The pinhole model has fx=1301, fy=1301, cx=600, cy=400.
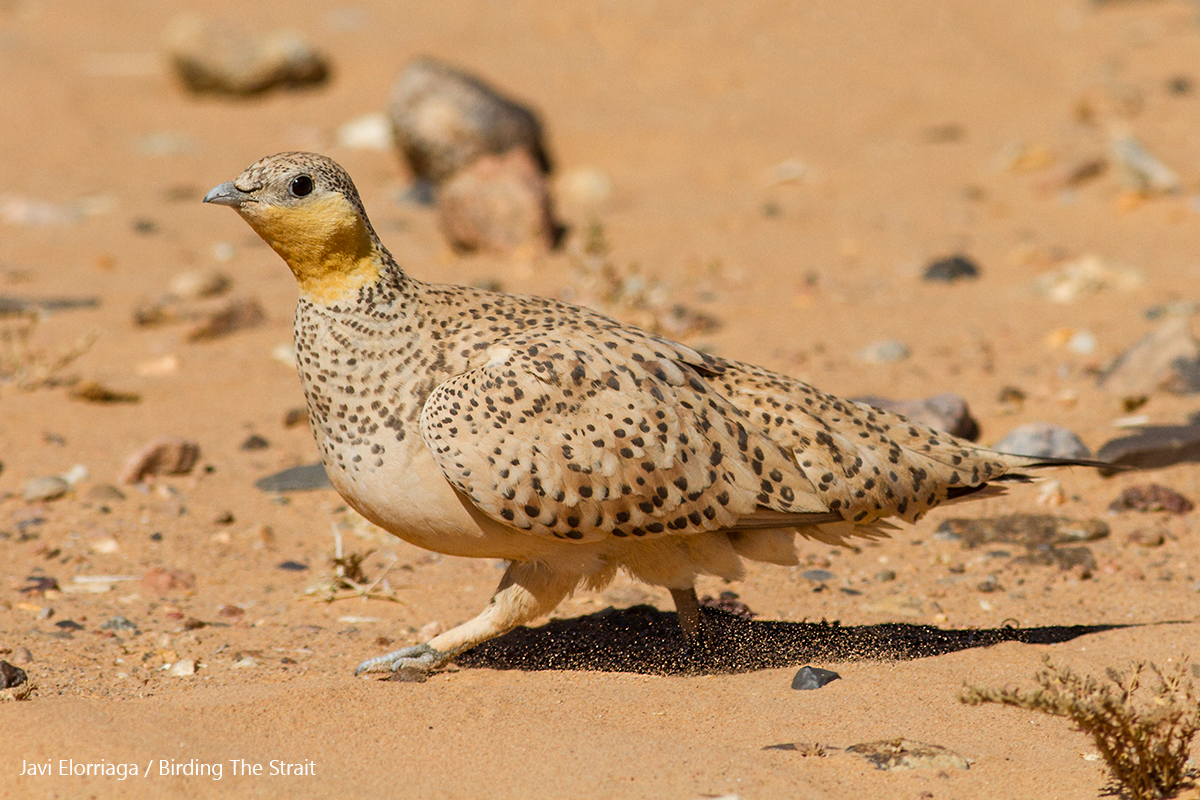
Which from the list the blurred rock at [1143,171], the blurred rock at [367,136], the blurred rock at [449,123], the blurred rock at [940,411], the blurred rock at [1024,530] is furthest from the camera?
the blurred rock at [367,136]

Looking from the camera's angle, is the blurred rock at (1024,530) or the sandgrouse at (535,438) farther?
the blurred rock at (1024,530)

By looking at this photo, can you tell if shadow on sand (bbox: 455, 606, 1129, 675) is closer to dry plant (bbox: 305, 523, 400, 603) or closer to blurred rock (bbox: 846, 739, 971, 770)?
dry plant (bbox: 305, 523, 400, 603)

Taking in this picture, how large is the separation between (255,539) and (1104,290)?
6.28 m

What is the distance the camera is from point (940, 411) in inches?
269

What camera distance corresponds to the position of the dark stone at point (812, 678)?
4.73 meters

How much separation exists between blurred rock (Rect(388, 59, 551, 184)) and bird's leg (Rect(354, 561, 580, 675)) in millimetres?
8023

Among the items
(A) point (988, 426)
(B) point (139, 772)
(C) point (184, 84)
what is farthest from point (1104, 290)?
(C) point (184, 84)

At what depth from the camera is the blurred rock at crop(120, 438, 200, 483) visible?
683cm

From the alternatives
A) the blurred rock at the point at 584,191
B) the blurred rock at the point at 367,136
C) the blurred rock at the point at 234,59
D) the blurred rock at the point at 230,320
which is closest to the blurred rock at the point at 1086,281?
the blurred rock at the point at 584,191

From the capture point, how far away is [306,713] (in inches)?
173

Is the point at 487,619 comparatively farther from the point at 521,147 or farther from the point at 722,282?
the point at 521,147

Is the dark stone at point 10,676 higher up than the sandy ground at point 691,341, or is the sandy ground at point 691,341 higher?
the sandy ground at point 691,341

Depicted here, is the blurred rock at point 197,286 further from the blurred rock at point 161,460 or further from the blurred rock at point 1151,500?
the blurred rock at point 1151,500

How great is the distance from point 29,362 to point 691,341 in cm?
415
